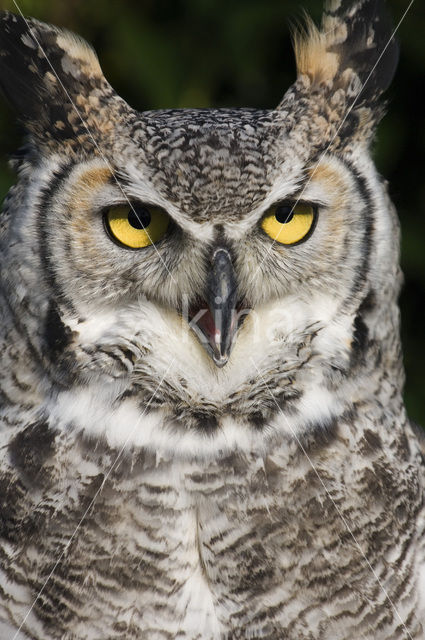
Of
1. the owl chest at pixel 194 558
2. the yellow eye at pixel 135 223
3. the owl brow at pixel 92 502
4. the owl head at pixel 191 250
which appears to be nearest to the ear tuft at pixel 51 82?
the owl head at pixel 191 250

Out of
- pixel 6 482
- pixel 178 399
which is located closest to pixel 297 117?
pixel 178 399

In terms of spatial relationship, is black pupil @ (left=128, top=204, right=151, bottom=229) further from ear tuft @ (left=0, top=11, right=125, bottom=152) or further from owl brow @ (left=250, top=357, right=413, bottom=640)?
owl brow @ (left=250, top=357, right=413, bottom=640)

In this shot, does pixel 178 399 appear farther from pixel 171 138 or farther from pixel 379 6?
pixel 379 6

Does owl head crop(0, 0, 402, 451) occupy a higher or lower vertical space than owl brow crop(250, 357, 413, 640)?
higher

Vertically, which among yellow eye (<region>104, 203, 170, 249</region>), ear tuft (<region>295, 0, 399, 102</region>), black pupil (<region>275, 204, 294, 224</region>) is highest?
ear tuft (<region>295, 0, 399, 102</region>)

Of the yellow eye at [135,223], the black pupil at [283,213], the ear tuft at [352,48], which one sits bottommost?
the black pupil at [283,213]

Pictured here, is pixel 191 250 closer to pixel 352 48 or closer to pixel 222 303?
pixel 222 303

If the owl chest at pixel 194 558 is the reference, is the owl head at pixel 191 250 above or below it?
above

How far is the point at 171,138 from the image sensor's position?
103 cm

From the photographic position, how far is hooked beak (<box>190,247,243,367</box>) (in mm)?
995

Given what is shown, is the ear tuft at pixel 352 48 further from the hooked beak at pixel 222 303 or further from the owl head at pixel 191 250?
the hooked beak at pixel 222 303

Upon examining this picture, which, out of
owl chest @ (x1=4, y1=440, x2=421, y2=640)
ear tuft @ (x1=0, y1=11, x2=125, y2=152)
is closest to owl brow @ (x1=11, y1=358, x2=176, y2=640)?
owl chest @ (x1=4, y1=440, x2=421, y2=640)

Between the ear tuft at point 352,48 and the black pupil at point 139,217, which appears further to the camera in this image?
the ear tuft at point 352,48

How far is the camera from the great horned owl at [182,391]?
1.05m
